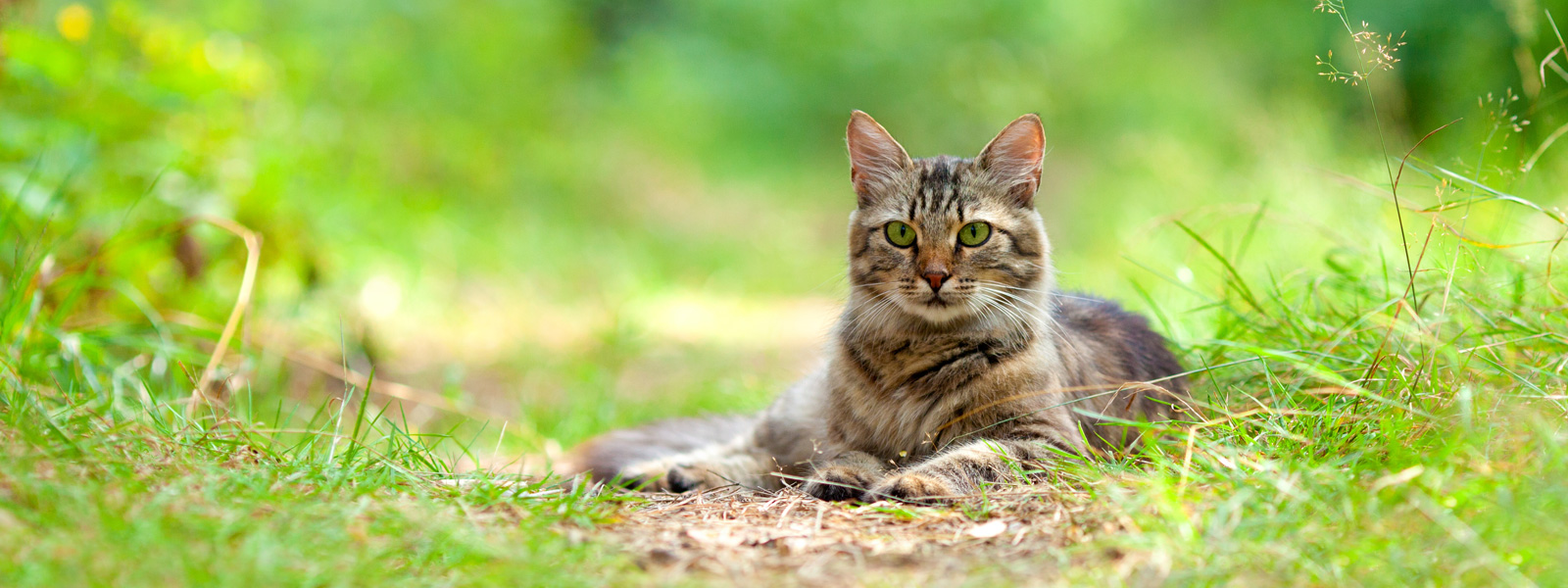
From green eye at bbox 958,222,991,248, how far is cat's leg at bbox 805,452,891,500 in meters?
0.67

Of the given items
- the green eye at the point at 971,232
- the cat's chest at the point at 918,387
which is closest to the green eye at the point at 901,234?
the green eye at the point at 971,232

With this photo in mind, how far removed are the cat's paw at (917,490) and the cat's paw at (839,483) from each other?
0.35ft

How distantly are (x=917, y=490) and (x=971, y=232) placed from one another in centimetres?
82

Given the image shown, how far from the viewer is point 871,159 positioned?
9.35 feet

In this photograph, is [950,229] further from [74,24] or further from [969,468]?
[74,24]

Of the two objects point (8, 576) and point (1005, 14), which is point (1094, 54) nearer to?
point (1005, 14)

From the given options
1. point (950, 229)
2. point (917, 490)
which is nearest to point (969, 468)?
point (917, 490)

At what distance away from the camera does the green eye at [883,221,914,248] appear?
2.64m

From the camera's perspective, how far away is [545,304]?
623cm

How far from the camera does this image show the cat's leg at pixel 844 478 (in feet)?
7.68

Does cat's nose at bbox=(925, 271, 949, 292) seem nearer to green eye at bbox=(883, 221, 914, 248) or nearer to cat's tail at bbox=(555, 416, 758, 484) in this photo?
green eye at bbox=(883, 221, 914, 248)

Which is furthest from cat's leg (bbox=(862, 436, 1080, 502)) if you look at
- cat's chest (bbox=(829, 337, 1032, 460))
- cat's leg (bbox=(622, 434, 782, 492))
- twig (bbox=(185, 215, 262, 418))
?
twig (bbox=(185, 215, 262, 418))

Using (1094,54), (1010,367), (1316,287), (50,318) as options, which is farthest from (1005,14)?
(50,318)

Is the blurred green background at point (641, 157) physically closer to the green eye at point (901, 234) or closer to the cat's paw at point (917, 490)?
the green eye at point (901, 234)
